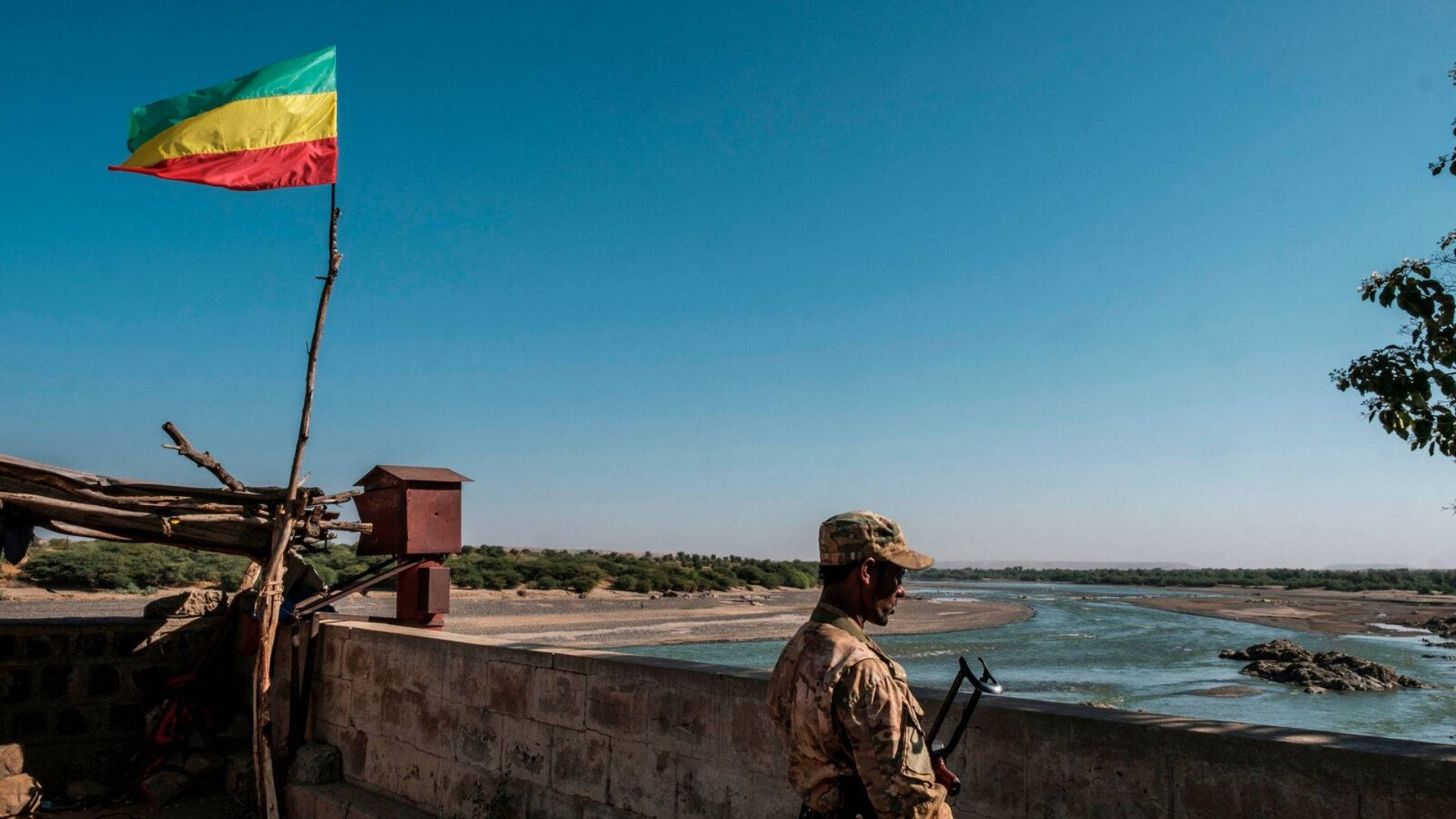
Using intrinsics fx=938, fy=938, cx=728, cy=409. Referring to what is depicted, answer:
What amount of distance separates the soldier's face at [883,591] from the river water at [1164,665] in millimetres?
1633

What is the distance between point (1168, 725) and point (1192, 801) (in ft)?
0.85

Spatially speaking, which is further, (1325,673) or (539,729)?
(1325,673)

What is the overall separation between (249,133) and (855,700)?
810 cm

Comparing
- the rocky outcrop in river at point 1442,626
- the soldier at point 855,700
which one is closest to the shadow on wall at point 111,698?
the soldier at point 855,700

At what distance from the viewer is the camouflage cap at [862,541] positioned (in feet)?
8.70

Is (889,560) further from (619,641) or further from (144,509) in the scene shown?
(619,641)

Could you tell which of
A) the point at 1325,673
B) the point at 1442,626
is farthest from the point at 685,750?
the point at 1442,626

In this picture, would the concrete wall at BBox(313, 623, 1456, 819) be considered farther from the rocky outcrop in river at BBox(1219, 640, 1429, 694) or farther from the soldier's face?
the rocky outcrop in river at BBox(1219, 640, 1429, 694)

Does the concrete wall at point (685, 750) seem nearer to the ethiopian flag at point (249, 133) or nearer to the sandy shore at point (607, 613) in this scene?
the ethiopian flag at point (249, 133)

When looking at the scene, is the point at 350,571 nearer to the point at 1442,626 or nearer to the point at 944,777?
the point at 944,777

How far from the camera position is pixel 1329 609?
5731 centimetres

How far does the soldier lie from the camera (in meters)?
2.39

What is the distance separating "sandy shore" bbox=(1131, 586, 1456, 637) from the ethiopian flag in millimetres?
44332

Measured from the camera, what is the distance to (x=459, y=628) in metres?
30.2
